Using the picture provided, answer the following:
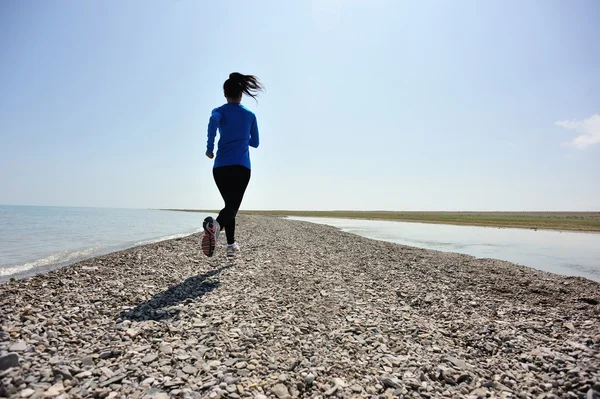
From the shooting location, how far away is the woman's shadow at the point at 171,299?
166 inches

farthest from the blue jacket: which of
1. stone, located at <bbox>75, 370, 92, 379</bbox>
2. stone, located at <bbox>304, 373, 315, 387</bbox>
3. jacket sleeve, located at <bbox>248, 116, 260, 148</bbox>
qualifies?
stone, located at <bbox>304, 373, 315, 387</bbox>

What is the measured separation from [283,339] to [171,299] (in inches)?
94.1

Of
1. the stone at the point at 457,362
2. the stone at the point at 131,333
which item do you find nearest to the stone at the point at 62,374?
the stone at the point at 131,333

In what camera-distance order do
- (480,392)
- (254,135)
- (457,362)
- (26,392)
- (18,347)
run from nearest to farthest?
(26,392) < (480,392) < (18,347) < (457,362) < (254,135)

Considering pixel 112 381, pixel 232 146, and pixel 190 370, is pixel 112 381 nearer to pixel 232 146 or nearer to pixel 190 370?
pixel 190 370

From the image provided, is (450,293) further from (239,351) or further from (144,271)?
(144,271)

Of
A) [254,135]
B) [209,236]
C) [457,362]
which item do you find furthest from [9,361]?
[254,135]

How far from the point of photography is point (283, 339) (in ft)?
12.1

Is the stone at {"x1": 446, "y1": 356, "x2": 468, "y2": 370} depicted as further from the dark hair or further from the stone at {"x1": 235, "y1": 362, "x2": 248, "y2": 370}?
the dark hair

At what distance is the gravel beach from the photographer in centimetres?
265

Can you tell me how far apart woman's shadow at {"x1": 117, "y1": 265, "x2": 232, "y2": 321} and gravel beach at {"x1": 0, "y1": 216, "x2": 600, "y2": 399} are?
0.11 feet

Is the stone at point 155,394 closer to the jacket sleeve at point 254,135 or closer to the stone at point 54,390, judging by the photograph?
the stone at point 54,390

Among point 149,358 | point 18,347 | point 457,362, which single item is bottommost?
point 457,362

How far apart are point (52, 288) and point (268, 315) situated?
425 cm
